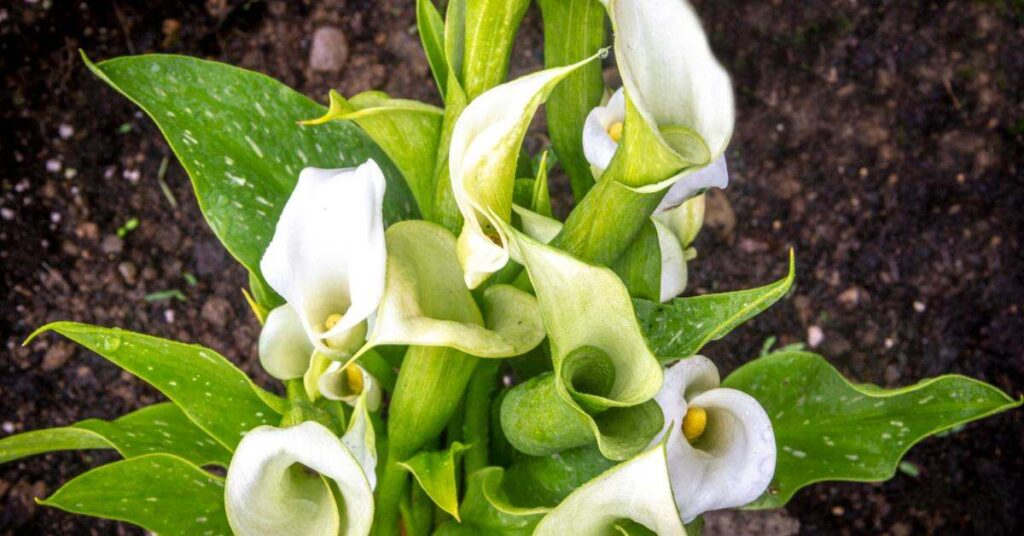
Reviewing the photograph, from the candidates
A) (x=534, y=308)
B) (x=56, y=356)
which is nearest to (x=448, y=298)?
(x=534, y=308)

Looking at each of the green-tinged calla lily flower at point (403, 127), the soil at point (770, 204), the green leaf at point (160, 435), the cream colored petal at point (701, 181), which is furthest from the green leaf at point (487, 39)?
the soil at point (770, 204)

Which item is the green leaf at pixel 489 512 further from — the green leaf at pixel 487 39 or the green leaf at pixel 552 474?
the green leaf at pixel 487 39

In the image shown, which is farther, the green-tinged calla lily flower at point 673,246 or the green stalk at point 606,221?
the green-tinged calla lily flower at point 673,246

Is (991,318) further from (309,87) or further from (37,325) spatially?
(37,325)

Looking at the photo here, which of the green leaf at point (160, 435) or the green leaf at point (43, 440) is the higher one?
the green leaf at point (43, 440)

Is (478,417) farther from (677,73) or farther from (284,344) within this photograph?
(677,73)

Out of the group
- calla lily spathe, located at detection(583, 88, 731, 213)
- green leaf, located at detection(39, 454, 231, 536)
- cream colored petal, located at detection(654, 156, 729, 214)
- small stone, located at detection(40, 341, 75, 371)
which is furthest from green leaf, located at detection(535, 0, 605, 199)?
small stone, located at detection(40, 341, 75, 371)

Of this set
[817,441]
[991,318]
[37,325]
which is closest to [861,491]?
[991,318]
